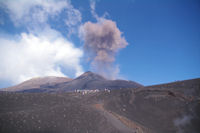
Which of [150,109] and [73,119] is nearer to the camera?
[73,119]

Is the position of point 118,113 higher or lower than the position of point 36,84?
lower

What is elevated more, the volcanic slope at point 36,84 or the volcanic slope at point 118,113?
the volcanic slope at point 36,84

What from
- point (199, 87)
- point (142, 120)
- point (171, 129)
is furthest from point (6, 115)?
point (199, 87)

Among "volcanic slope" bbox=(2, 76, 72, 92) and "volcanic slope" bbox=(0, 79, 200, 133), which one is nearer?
"volcanic slope" bbox=(0, 79, 200, 133)

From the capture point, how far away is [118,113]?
21062 mm

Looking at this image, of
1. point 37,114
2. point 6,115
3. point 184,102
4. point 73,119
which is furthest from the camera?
point 184,102

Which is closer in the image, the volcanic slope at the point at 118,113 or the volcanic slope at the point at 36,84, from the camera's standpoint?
the volcanic slope at the point at 118,113

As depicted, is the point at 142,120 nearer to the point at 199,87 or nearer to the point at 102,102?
the point at 102,102

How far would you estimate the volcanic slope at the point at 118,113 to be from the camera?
13.0 meters

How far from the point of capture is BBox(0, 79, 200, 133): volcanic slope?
13.0 meters

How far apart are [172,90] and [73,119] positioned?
1754cm

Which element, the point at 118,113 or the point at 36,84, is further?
the point at 36,84

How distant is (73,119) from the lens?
15344 mm

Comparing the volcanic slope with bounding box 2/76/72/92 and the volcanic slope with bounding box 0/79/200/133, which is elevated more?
the volcanic slope with bounding box 2/76/72/92
